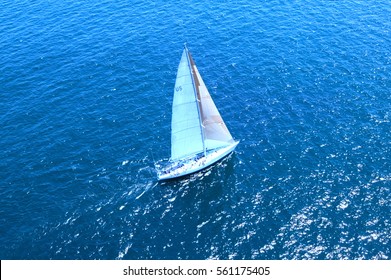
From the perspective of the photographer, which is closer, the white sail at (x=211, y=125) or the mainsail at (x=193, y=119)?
the mainsail at (x=193, y=119)

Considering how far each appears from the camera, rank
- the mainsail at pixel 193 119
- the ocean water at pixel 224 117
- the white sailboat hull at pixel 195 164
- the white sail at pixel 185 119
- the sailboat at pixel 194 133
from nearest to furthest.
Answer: the ocean water at pixel 224 117, the white sail at pixel 185 119, the mainsail at pixel 193 119, the sailboat at pixel 194 133, the white sailboat hull at pixel 195 164

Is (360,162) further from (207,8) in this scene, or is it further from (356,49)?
(207,8)

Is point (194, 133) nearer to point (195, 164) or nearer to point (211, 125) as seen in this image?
point (211, 125)

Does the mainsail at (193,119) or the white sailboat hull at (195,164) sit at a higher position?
the mainsail at (193,119)

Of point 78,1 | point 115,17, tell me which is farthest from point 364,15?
point 78,1

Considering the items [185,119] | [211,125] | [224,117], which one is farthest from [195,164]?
[224,117]

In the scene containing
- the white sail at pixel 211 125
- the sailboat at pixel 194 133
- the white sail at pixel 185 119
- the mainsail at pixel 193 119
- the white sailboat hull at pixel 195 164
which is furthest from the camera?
the white sailboat hull at pixel 195 164

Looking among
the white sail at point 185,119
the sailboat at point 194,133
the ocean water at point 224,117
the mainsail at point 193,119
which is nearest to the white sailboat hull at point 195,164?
the sailboat at point 194,133

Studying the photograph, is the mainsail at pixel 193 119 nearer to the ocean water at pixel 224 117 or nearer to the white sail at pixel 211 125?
the white sail at pixel 211 125
